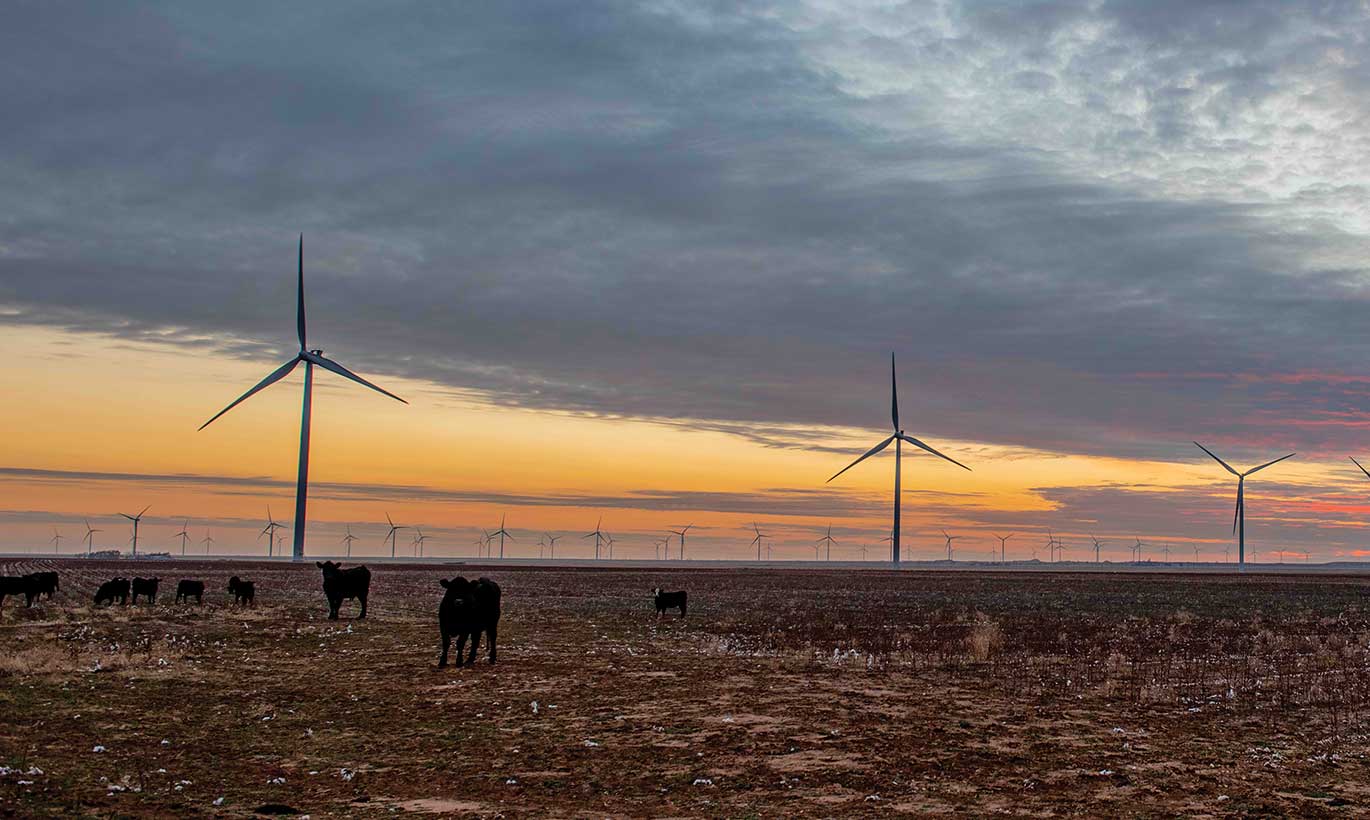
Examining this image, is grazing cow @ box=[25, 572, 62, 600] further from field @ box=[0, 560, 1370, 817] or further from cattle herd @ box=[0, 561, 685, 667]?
field @ box=[0, 560, 1370, 817]

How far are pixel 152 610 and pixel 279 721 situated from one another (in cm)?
2805

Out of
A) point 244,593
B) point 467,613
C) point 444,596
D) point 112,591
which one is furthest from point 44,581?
point 467,613

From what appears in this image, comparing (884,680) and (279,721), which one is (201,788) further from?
(884,680)

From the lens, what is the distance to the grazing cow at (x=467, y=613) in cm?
2467

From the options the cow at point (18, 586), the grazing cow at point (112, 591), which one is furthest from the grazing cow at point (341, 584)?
the cow at point (18, 586)

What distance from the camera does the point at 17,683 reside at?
2080 centimetres

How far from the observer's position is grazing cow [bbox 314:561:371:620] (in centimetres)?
3838

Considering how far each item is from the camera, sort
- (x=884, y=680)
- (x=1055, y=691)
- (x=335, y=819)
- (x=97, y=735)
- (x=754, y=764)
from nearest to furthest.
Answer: (x=335, y=819) → (x=754, y=764) → (x=97, y=735) → (x=1055, y=691) → (x=884, y=680)

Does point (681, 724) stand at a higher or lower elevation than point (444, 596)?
lower

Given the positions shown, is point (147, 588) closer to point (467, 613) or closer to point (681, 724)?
point (467, 613)

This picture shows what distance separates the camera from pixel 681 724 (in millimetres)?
17359

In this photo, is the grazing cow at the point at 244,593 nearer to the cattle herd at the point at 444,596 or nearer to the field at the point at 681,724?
the cattle herd at the point at 444,596

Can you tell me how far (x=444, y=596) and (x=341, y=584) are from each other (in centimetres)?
807

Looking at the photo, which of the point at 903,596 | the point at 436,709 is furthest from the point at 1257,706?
the point at 903,596
